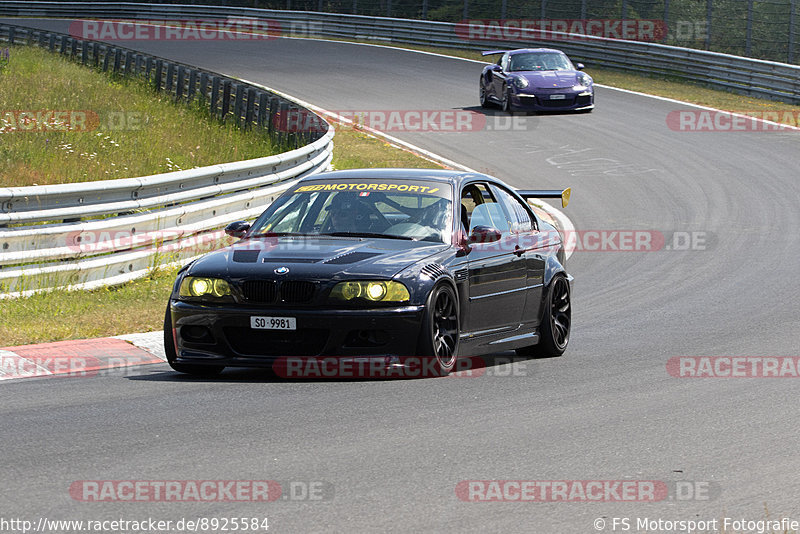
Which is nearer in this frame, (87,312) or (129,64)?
(87,312)

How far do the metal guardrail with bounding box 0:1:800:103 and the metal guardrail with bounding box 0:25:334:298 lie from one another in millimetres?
17837

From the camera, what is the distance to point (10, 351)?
28.9ft

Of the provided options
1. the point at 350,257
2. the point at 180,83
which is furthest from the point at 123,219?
the point at 180,83

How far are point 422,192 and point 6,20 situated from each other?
46957 mm

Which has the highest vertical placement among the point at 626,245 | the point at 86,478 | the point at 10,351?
the point at 86,478

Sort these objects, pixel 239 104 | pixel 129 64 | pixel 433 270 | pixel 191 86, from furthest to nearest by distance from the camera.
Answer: pixel 129 64 < pixel 191 86 < pixel 239 104 < pixel 433 270

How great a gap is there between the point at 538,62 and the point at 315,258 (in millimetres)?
21328

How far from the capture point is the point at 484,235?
28.9 ft

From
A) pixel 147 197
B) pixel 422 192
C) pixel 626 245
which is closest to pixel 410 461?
pixel 422 192

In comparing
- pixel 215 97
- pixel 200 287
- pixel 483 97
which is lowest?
pixel 483 97

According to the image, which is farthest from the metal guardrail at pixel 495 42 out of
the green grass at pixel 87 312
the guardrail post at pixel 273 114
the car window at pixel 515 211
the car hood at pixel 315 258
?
the car hood at pixel 315 258

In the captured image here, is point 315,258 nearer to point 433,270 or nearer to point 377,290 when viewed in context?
point 377,290

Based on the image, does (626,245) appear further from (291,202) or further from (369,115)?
(369,115)

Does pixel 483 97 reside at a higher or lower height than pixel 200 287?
lower
